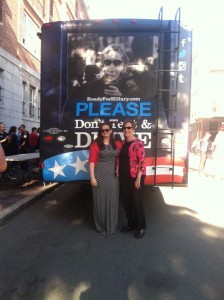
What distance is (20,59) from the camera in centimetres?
1703

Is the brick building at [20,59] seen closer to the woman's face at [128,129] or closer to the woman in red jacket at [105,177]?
the woman in red jacket at [105,177]

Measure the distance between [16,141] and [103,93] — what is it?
5.69m

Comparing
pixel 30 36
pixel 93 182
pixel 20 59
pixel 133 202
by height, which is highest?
pixel 30 36

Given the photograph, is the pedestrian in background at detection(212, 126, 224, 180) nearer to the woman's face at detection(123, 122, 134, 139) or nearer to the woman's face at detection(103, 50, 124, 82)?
the woman's face at detection(103, 50, 124, 82)

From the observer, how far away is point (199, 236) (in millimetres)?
5281

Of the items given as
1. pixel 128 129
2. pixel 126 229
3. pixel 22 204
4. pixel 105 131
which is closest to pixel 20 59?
pixel 22 204

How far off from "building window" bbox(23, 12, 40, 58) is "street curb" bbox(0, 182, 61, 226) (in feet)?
38.8

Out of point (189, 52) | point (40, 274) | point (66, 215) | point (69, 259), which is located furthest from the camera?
point (66, 215)

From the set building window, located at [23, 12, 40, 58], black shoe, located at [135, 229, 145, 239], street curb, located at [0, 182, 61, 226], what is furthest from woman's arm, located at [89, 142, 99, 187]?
building window, located at [23, 12, 40, 58]

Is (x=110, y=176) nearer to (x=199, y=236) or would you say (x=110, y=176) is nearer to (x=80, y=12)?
(x=199, y=236)

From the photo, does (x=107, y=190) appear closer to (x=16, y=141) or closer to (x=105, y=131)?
(x=105, y=131)

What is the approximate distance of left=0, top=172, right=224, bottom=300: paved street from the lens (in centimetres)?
341

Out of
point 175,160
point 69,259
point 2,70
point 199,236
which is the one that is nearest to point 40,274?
point 69,259

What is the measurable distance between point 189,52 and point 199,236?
10.3 ft
